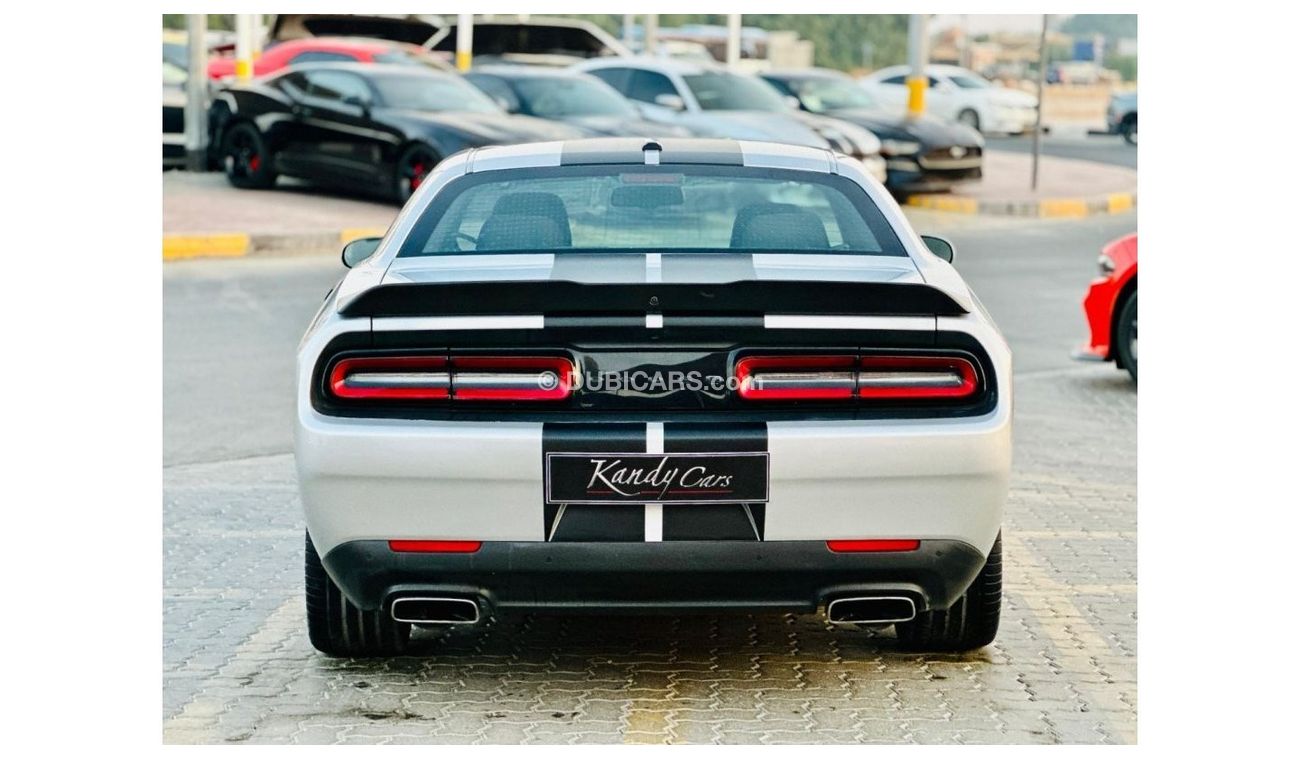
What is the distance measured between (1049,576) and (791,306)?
7.45 feet

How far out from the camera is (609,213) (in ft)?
→ 19.8

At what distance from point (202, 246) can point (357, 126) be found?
3127 mm

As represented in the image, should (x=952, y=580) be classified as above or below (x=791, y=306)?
below

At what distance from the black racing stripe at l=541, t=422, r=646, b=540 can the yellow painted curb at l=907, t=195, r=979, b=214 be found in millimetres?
18357

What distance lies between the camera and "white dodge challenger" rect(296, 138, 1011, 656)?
448cm

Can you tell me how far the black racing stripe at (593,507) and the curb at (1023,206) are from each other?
18.4m

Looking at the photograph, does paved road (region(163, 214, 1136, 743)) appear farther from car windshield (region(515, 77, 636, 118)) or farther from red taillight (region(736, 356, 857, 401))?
car windshield (region(515, 77, 636, 118))

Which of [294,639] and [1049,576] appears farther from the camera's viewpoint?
[1049,576]

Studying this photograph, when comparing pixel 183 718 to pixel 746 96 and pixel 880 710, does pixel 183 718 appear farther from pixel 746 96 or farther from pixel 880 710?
pixel 746 96

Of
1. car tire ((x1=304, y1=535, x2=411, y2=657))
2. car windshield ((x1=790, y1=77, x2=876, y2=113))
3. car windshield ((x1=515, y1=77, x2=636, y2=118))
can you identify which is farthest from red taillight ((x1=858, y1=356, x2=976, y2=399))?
car windshield ((x1=790, y1=77, x2=876, y2=113))

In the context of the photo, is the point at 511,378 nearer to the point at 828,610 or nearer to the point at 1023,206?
the point at 828,610

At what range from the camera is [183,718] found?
4750 mm

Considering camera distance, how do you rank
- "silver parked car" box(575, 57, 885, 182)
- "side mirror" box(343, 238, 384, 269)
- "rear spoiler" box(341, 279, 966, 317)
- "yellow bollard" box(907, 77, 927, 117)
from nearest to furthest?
"rear spoiler" box(341, 279, 966, 317) → "side mirror" box(343, 238, 384, 269) → "silver parked car" box(575, 57, 885, 182) → "yellow bollard" box(907, 77, 927, 117)

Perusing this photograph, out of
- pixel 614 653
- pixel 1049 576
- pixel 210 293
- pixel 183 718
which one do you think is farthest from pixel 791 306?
pixel 210 293
